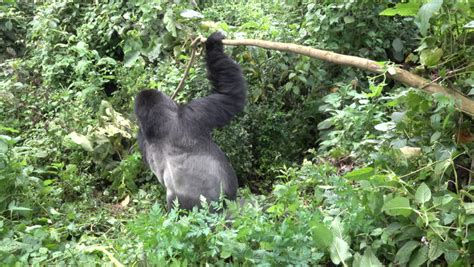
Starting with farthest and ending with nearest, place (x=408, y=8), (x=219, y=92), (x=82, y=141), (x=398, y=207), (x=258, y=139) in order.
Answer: (x=258, y=139) < (x=82, y=141) < (x=219, y=92) < (x=408, y=8) < (x=398, y=207)

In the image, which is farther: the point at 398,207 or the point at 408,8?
the point at 408,8

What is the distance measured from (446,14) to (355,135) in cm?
124

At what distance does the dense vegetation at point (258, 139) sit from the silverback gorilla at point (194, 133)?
220 mm

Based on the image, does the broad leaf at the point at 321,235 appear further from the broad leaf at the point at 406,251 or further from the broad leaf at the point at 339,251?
the broad leaf at the point at 406,251

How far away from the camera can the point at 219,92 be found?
461 cm

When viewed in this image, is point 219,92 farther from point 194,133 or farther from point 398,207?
point 398,207

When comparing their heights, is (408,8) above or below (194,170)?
above

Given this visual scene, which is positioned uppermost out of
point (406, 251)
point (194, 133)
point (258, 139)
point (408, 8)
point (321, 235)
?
point (408, 8)

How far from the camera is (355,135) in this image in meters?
4.14

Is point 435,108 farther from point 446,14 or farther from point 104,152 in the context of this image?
point 104,152

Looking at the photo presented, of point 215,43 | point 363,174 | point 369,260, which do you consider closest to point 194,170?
point 215,43

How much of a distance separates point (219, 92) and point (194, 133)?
40 centimetres

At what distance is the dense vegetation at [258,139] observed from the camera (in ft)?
9.14

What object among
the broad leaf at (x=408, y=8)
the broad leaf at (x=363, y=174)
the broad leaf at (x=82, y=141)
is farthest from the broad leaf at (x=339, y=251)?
the broad leaf at (x=82, y=141)
